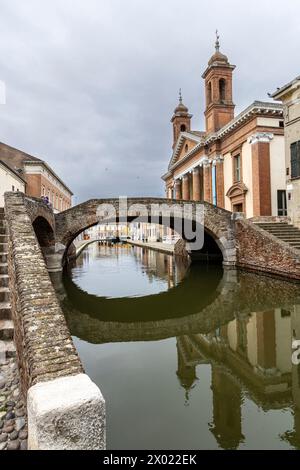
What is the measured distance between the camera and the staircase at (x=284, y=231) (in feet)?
46.4

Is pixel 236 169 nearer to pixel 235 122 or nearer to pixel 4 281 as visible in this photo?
pixel 235 122

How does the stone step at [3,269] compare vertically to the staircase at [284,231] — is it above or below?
below

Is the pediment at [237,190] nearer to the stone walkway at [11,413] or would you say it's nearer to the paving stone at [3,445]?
the stone walkway at [11,413]

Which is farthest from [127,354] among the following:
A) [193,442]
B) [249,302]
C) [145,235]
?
[145,235]

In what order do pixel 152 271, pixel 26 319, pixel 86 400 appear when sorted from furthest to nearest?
pixel 152 271 < pixel 26 319 < pixel 86 400

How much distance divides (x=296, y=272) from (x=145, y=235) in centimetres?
4169

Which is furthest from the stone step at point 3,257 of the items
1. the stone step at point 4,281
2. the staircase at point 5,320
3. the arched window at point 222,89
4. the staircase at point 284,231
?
the arched window at point 222,89

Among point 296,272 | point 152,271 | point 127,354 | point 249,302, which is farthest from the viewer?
point 152,271

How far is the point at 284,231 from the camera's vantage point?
1512cm

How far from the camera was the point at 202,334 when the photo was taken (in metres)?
6.84

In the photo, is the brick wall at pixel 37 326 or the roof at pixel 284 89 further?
the roof at pixel 284 89

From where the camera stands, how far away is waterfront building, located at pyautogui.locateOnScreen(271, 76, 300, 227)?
14867 millimetres

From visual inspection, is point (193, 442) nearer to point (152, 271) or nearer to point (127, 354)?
point (127, 354)
